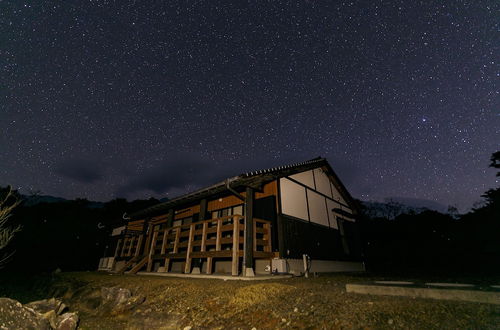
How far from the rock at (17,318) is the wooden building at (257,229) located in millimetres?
4961

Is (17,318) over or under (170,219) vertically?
under

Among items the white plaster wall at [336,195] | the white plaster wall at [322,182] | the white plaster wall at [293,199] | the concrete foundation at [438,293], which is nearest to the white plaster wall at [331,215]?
the white plaster wall at [322,182]

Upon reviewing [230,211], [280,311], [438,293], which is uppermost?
[230,211]

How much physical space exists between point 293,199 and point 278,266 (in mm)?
3827

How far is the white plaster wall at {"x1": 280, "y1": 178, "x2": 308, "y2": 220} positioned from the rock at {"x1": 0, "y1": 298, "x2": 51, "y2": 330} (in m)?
8.96

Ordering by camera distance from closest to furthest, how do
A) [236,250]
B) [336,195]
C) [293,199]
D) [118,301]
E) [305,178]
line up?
[118,301] < [236,250] < [293,199] < [305,178] < [336,195]

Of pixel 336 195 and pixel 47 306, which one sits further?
pixel 336 195

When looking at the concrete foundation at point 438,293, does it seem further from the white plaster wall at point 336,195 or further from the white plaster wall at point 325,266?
the white plaster wall at point 336,195

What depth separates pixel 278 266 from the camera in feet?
A: 31.6

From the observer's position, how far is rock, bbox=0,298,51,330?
188 inches

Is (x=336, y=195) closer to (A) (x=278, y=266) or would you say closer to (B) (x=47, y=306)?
(A) (x=278, y=266)

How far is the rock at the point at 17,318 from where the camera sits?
15.7ft

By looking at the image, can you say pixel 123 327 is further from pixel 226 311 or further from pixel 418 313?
pixel 418 313

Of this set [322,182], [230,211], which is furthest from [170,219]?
[322,182]
